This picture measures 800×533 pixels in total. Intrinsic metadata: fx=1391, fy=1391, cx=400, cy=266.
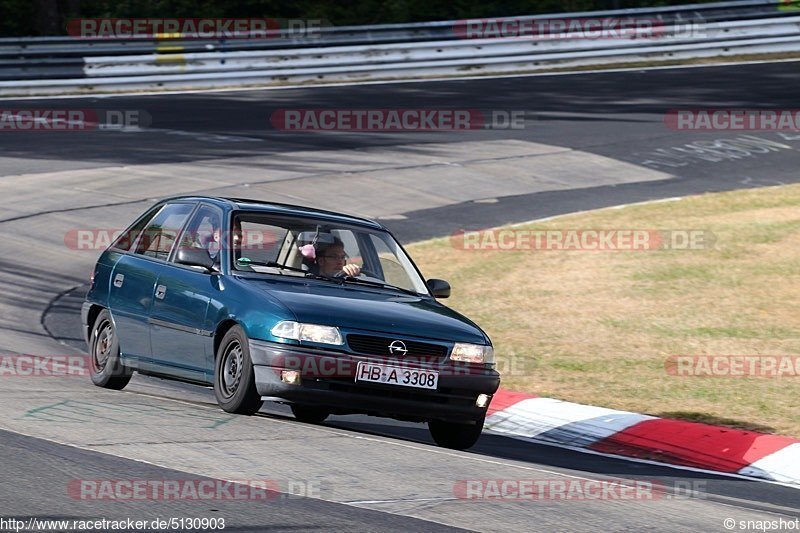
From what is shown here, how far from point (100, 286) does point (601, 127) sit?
16215 millimetres

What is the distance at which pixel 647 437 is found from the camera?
9.97m

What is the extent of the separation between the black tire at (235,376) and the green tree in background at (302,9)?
29571mm

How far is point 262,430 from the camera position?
8211mm

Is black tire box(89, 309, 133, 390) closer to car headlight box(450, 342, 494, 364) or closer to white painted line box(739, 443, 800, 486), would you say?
car headlight box(450, 342, 494, 364)

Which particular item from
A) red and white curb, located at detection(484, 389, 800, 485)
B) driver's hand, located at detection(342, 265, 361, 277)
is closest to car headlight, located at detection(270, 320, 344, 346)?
driver's hand, located at detection(342, 265, 361, 277)

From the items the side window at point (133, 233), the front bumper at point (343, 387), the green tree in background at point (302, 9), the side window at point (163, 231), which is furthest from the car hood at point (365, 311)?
the green tree in background at point (302, 9)

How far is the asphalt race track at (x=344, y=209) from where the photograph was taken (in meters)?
6.61

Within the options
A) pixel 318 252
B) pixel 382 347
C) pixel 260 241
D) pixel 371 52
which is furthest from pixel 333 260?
pixel 371 52

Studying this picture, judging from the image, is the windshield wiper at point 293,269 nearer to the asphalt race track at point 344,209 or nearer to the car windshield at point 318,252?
the car windshield at point 318,252

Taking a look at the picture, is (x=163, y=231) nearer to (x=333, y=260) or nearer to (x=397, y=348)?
(x=333, y=260)

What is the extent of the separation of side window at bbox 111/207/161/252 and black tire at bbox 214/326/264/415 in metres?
1.94

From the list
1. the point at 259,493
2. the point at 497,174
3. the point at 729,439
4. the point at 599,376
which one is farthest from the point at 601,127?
the point at 259,493

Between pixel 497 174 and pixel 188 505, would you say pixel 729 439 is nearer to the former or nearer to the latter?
pixel 188 505

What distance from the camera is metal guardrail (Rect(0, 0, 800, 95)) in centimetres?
2931
